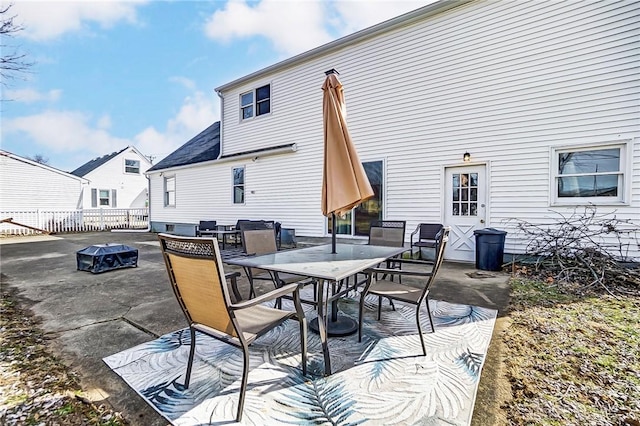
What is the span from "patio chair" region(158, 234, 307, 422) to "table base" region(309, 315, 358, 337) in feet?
2.73

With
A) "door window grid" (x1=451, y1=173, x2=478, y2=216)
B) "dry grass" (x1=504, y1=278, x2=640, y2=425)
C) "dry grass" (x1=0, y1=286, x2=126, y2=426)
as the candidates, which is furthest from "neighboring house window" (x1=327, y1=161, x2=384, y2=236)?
"dry grass" (x1=0, y1=286, x2=126, y2=426)

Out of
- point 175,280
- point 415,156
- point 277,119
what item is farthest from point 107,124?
point 175,280

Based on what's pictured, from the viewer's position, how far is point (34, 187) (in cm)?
1538

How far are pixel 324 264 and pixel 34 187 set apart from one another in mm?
20153

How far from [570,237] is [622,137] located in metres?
1.96

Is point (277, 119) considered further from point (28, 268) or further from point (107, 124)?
point (107, 124)

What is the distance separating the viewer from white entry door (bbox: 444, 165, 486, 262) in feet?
20.9

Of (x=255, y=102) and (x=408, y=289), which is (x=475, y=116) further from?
(x=255, y=102)

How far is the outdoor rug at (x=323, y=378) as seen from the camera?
1.75 meters

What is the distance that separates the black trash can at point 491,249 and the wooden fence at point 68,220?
54.6 feet

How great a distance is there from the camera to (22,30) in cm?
561

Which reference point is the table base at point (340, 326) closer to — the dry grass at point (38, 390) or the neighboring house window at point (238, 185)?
the dry grass at point (38, 390)

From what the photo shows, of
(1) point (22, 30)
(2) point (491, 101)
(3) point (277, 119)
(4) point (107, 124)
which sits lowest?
(2) point (491, 101)

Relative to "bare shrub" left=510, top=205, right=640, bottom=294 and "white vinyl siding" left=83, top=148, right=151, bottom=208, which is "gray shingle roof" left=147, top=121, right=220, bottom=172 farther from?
"bare shrub" left=510, top=205, right=640, bottom=294
